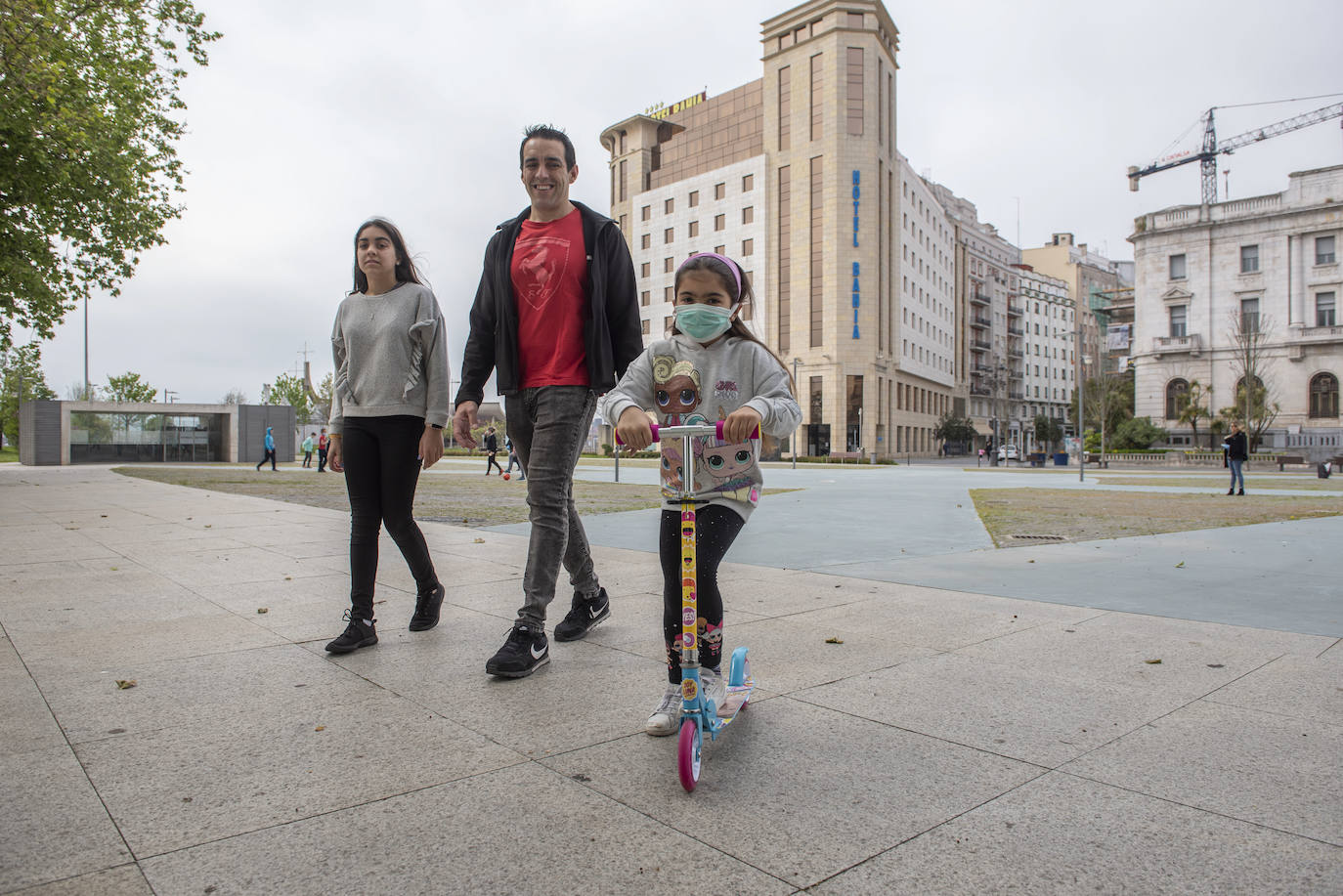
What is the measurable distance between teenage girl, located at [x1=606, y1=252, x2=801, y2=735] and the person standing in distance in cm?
87

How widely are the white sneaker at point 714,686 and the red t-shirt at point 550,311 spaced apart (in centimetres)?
146

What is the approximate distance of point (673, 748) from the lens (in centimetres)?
253

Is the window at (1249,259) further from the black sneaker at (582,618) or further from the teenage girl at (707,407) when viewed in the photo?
the teenage girl at (707,407)

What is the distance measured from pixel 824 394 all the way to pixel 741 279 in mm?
59711

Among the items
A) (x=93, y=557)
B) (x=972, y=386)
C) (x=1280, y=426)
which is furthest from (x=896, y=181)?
(x=93, y=557)

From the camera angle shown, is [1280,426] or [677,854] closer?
[677,854]

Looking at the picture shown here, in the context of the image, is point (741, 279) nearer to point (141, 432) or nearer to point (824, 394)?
point (141, 432)

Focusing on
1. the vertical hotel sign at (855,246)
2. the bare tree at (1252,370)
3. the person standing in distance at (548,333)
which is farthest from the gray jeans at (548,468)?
the vertical hotel sign at (855,246)

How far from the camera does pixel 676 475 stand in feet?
8.34

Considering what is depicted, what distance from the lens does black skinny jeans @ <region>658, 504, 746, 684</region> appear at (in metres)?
2.62

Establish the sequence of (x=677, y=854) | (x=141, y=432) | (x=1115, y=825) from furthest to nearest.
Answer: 1. (x=141, y=432)
2. (x=1115, y=825)
3. (x=677, y=854)

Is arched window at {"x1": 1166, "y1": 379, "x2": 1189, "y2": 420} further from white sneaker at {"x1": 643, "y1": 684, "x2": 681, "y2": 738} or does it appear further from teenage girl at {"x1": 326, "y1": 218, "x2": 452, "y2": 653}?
white sneaker at {"x1": 643, "y1": 684, "x2": 681, "y2": 738}

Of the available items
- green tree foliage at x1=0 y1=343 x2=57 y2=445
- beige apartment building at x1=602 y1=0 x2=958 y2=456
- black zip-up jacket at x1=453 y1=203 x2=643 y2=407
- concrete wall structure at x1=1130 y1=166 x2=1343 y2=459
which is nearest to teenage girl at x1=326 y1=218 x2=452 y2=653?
black zip-up jacket at x1=453 y1=203 x2=643 y2=407

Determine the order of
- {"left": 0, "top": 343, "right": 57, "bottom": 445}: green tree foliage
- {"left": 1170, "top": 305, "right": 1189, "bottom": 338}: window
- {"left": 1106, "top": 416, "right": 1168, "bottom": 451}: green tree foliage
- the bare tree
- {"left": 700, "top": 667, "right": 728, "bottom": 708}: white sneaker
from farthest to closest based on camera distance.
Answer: {"left": 0, "top": 343, "right": 57, "bottom": 445}: green tree foliage → {"left": 1170, "top": 305, "right": 1189, "bottom": 338}: window → {"left": 1106, "top": 416, "right": 1168, "bottom": 451}: green tree foliage → the bare tree → {"left": 700, "top": 667, "right": 728, "bottom": 708}: white sneaker
